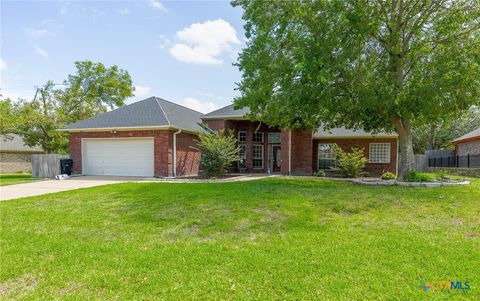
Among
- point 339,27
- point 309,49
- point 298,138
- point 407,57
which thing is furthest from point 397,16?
point 298,138

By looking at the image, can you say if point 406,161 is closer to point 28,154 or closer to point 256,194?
point 256,194

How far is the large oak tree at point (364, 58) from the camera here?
9781 millimetres

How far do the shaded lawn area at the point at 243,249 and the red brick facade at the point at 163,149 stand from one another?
305 inches

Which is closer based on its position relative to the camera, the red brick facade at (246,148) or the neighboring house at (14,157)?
the red brick facade at (246,148)

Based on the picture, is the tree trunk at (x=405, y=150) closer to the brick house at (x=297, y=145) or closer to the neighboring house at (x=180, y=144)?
the brick house at (x=297, y=145)

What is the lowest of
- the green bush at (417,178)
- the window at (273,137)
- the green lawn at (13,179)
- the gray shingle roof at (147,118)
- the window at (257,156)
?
the green lawn at (13,179)

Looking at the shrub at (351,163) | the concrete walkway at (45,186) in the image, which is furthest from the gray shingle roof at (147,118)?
the shrub at (351,163)

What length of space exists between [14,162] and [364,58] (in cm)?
3259

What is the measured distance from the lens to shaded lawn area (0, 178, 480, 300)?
3.36 meters

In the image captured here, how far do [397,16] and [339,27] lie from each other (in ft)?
9.24

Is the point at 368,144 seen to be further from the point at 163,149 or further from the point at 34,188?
the point at 34,188

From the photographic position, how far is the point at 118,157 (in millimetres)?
16859

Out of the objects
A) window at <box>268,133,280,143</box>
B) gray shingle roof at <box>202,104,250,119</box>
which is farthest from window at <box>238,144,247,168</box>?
gray shingle roof at <box>202,104,250,119</box>

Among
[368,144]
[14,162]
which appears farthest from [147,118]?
[14,162]
